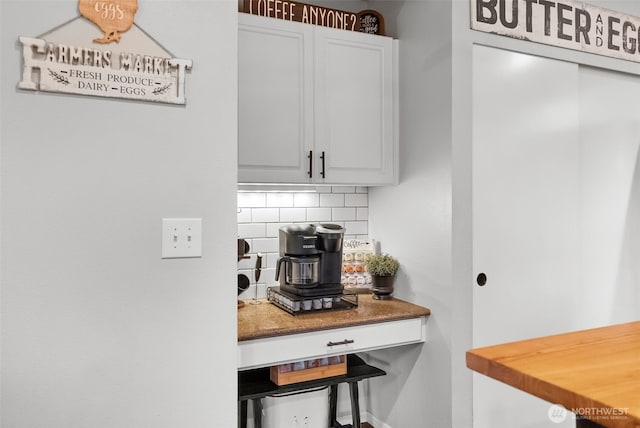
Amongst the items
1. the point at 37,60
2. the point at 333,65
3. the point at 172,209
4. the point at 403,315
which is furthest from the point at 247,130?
the point at 403,315

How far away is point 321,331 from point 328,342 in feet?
0.20

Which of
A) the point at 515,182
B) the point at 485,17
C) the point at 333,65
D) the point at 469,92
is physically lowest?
the point at 515,182

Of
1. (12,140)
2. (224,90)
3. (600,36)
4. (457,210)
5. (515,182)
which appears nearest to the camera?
(12,140)

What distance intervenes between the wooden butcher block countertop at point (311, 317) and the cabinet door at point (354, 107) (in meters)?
0.64

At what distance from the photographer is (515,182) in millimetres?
2266

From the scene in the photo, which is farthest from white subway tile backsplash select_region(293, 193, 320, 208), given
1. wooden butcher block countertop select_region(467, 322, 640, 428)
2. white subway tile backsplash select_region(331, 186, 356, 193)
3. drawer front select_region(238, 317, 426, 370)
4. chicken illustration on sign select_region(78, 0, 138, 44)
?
wooden butcher block countertop select_region(467, 322, 640, 428)

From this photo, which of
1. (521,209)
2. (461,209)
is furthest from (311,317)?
(521,209)

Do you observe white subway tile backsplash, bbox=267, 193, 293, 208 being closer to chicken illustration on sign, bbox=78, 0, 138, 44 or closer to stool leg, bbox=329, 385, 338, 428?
stool leg, bbox=329, 385, 338, 428

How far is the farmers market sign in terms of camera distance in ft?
7.33

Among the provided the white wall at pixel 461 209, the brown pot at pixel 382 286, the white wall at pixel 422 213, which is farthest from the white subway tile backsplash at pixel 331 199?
the white wall at pixel 461 209

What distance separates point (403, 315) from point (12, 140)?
1.69m

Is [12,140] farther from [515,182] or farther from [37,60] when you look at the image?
[515,182]

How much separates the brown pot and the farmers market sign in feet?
4.26

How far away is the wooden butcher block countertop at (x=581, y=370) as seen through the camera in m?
0.72
